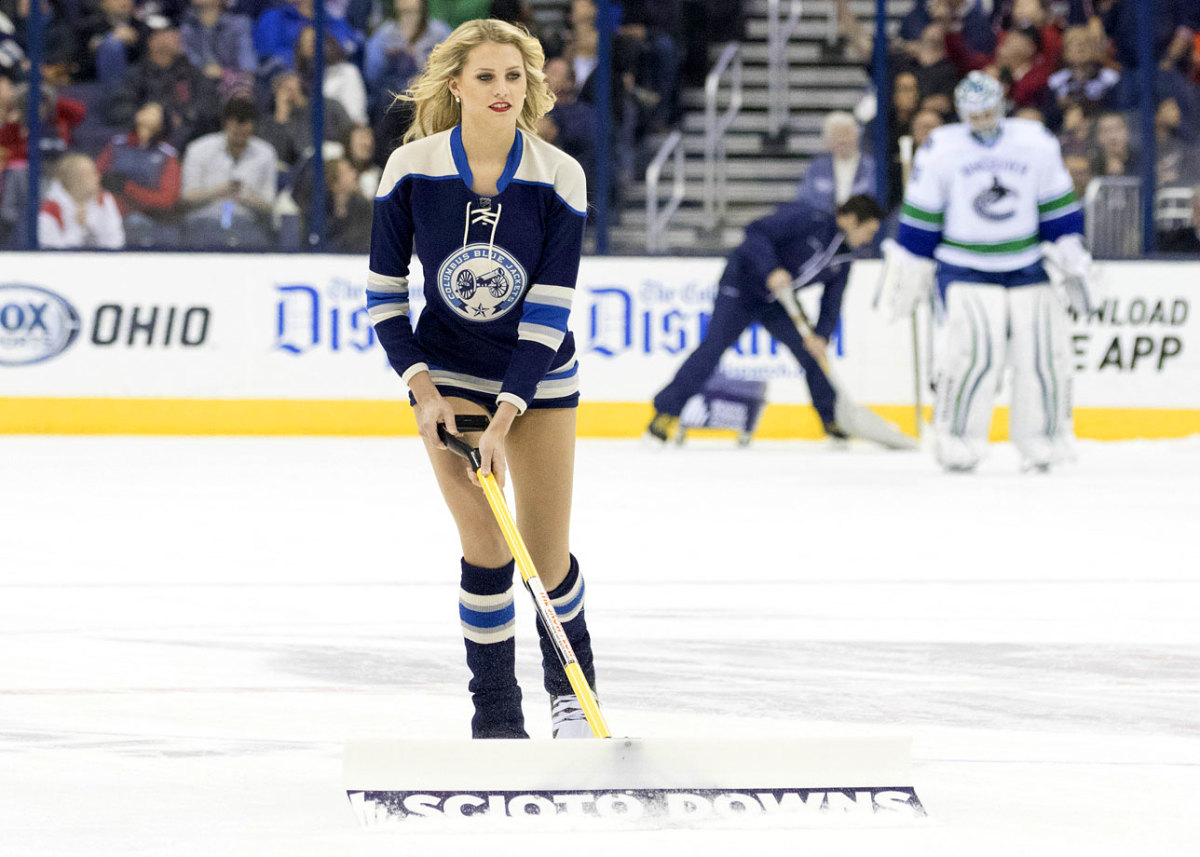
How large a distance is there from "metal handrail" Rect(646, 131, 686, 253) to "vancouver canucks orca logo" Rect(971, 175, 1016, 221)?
2.38 metres

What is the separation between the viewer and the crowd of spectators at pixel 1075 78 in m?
10.8

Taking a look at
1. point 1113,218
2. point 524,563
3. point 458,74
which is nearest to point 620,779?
point 524,563

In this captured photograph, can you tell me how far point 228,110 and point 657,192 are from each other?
7.70 feet

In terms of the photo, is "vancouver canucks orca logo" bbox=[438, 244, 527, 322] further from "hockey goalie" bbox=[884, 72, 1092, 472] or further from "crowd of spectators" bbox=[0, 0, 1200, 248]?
"crowd of spectators" bbox=[0, 0, 1200, 248]

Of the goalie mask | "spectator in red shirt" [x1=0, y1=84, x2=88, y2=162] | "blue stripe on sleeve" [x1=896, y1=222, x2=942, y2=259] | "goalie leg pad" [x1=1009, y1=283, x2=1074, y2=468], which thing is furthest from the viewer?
"spectator in red shirt" [x1=0, y1=84, x2=88, y2=162]

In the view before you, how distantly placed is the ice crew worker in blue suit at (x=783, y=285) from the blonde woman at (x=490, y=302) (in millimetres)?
6916

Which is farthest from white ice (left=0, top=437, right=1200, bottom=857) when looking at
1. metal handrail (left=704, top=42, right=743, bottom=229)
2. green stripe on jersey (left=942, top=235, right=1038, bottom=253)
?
metal handrail (left=704, top=42, right=743, bottom=229)

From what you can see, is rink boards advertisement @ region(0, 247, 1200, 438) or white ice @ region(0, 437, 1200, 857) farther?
rink boards advertisement @ region(0, 247, 1200, 438)

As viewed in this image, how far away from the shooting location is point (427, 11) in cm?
1106

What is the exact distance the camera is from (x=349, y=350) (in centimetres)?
1066

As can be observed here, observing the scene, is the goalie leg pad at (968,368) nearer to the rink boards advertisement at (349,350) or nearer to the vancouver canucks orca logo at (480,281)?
the rink boards advertisement at (349,350)

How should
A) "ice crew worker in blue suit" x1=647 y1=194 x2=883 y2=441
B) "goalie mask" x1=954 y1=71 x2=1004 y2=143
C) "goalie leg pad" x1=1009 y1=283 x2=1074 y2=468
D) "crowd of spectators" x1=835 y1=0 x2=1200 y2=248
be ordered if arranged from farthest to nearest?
"crowd of spectators" x1=835 y1=0 x2=1200 y2=248 < "ice crew worker in blue suit" x1=647 y1=194 x2=883 y2=441 < "goalie leg pad" x1=1009 y1=283 x2=1074 y2=468 < "goalie mask" x1=954 y1=71 x2=1004 y2=143

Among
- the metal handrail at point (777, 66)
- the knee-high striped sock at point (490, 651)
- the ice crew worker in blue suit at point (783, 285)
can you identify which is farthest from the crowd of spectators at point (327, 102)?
the knee-high striped sock at point (490, 651)

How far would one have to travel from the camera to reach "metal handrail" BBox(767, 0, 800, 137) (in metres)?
11.4
